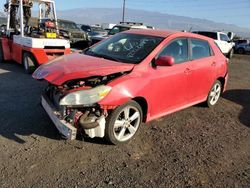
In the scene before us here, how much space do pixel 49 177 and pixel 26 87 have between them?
4.44 m

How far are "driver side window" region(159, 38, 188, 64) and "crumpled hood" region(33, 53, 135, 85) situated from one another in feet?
2.82

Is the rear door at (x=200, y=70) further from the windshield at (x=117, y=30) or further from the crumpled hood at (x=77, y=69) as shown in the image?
the windshield at (x=117, y=30)

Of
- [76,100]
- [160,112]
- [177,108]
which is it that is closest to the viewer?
[76,100]

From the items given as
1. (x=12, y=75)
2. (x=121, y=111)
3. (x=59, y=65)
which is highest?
(x=59, y=65)

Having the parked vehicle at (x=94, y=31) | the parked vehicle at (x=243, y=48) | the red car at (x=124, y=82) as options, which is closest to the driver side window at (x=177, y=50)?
the red car at (x=124, y=82)

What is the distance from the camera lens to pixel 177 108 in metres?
5.78

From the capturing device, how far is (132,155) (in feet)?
14.8

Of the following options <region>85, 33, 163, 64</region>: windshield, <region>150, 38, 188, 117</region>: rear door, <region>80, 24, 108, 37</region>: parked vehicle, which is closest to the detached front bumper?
<region>85, 33, 163, 64</region>: windshield

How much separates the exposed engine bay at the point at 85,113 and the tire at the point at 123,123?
11 centimetres

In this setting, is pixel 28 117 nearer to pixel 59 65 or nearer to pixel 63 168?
pixel 59 65

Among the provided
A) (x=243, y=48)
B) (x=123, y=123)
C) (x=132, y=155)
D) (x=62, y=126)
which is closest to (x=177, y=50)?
(x=123, y=123)

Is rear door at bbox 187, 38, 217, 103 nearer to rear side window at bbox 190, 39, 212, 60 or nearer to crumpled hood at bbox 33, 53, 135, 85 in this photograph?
rear side window at bbox 190, 39, 212, 60

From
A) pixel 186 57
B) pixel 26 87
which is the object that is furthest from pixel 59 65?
pixel 26 87

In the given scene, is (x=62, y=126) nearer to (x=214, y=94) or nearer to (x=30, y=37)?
(x=214, y=94)
